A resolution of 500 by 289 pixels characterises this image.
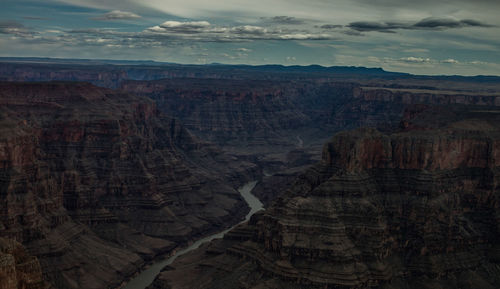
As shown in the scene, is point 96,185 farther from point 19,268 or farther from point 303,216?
point 19,268

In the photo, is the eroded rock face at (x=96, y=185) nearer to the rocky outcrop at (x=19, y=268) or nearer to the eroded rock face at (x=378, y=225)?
the eroded rock face at (x=378, y=225)

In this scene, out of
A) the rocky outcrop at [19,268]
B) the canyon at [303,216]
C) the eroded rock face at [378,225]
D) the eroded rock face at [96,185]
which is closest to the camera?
the rocky outcrop at [19,268]

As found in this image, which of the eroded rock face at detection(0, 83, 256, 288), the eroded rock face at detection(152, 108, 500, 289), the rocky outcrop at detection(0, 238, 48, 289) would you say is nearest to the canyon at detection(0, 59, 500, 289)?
the eroded rock face at detection(152, 108, 500, 289)

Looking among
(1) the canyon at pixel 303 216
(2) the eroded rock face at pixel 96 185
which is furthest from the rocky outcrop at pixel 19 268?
(2) the eroded rock face at pixel 96 185

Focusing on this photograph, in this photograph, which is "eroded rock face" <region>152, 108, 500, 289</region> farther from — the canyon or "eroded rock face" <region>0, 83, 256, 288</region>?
"eroded rock face" <region>0, 83, 256, 288</region>

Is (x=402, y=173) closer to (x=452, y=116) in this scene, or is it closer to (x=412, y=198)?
(x=412, y=198)

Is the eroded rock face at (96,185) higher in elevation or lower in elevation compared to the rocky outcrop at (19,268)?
lower
